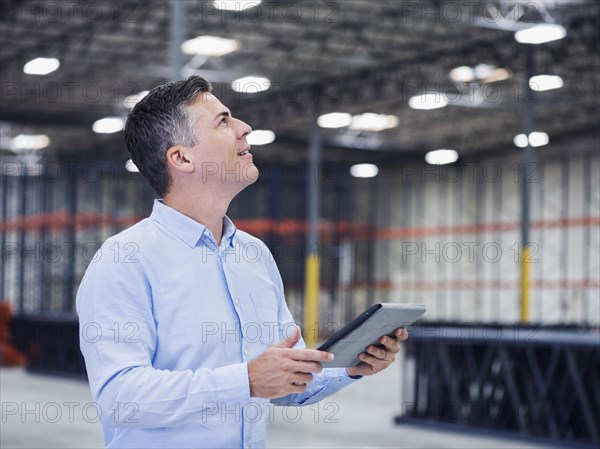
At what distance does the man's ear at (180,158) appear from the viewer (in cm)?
254

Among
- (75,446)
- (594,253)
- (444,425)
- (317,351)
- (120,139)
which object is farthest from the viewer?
(120,139)

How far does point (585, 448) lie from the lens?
32.3 ft

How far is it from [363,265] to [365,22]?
1469 centimetres

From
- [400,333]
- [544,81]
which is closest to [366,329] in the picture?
[400,333]

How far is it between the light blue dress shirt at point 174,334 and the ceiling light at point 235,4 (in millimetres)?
15570

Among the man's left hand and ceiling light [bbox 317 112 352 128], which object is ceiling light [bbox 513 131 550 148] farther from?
the man's left hand

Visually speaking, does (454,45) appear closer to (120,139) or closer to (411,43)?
(411,43)

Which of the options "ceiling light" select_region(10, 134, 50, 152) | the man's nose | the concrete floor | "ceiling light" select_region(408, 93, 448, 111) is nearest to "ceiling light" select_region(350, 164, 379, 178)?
"ceiling light" select_region(408, 93, 448, 111)

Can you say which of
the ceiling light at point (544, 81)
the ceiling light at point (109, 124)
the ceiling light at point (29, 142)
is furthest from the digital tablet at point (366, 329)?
the ceiling light at point (29, 142)

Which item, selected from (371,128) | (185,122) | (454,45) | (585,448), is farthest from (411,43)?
(185,122)

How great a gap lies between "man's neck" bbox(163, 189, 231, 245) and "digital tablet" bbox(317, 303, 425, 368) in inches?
19.8

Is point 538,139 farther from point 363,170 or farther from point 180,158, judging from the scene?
point 180,158

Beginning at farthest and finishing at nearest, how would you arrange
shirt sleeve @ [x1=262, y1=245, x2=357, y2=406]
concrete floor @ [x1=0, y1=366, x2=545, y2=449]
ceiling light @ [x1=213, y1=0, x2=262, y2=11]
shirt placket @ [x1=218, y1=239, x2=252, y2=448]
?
ceiling light @ [x1=213, y1=0, x2=262, y2=11] < concrete floor @ [x1=0, y1=366, x2=545, y2=449] < shirt sleeve @ [x1=262, y1=245, x2=357, y2=406] < shirt placket @ [x1=218, y1=239, x2=252, y2=448]

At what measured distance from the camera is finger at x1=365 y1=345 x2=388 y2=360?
258 centimetres
